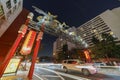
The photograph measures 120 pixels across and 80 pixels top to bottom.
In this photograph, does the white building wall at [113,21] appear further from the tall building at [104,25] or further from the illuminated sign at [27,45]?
the illuminated sign at [27,45]

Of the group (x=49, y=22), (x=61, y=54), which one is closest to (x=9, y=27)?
(x=49, y=22)

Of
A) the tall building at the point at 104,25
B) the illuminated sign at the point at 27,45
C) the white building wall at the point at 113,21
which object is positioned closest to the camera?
the illuminated sign at the point at 27,45

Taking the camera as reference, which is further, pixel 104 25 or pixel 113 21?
pixel 104 25

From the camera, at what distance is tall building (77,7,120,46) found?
83.2 metres

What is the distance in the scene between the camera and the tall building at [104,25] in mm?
83188

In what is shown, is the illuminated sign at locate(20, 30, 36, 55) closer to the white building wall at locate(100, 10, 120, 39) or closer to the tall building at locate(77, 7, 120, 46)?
the tall building at locate(77, 7, 120, 46)

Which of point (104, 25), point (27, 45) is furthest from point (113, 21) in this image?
point (27, 45)

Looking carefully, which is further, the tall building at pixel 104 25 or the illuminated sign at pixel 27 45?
the tall building at pixel 104 25

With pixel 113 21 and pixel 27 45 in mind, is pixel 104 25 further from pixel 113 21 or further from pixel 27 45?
pixel 27 45

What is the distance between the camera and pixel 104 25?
98.9 metres

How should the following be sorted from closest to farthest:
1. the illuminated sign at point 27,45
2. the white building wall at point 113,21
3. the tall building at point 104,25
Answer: the illuminated sign at point 27,45, the white building wall at point 113,21, the tall building at point 104,25

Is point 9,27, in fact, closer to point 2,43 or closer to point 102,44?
point 2,43

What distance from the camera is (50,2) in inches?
1105

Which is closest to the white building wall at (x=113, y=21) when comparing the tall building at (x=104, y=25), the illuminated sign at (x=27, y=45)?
the tall building at (x=104, y=25)
